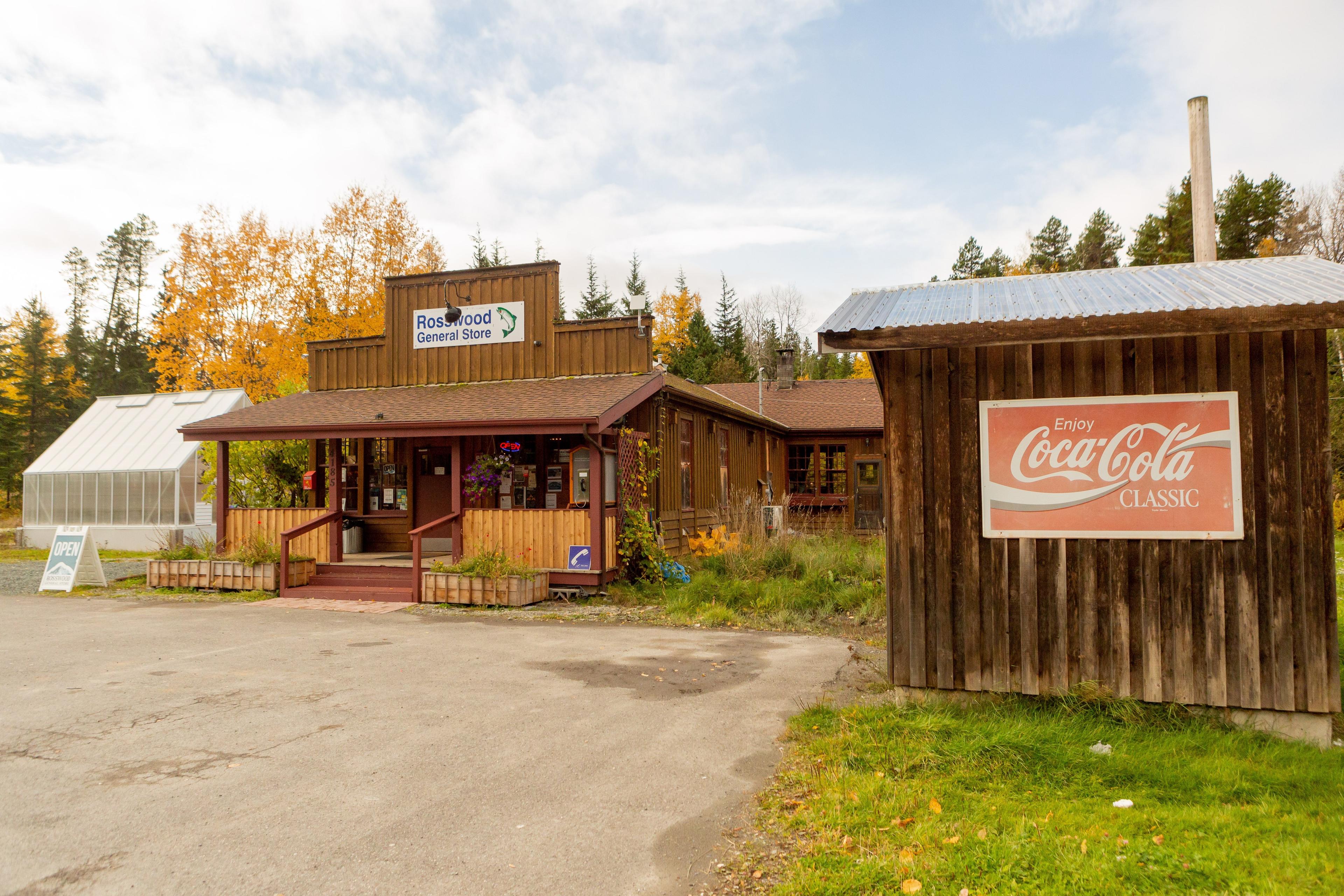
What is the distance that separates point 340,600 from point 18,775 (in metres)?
7.63

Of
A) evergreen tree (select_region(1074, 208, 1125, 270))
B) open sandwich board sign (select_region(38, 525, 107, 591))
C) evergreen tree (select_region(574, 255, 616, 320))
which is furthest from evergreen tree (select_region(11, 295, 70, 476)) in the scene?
evergreen tree (select_region(1074, 208, 1125, 270))

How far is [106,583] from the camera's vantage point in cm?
1407

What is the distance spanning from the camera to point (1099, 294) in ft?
17.6

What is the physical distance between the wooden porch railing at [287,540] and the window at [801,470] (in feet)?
43.6

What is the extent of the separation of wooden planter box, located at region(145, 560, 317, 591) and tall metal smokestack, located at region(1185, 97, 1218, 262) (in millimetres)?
12711

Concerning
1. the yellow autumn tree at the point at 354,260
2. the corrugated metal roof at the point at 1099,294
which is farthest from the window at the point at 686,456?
the yellow autumn tree at the point at 354,260

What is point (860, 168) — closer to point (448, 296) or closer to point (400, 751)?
point (448, 296)

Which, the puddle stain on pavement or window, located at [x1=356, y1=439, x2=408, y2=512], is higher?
window, located at [x1=356, y1=439, x2=408, y2=512]

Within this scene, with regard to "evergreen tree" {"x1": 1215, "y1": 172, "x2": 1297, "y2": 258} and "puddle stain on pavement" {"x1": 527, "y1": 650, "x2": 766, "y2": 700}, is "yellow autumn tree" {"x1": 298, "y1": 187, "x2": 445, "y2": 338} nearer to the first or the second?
"puddle stain on pavement" {"x1": 527, "y1": 650, "x2": 766, "y2": 700}

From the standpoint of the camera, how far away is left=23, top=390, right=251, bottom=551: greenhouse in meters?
21.4

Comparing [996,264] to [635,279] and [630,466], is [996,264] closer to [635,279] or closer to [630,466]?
[635,279]

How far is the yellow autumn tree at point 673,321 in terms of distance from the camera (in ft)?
132

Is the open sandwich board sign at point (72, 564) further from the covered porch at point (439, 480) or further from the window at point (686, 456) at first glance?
the window at point (686, 456)

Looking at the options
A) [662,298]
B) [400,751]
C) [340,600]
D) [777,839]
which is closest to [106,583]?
[340,600]
